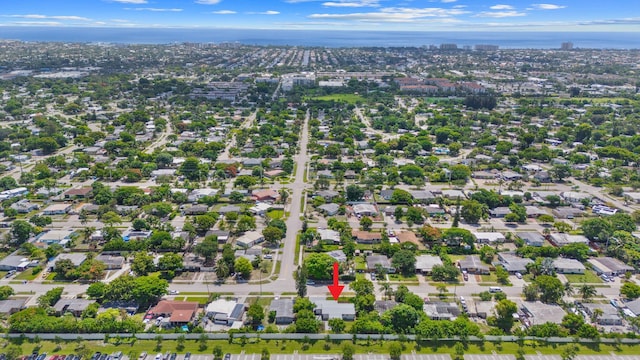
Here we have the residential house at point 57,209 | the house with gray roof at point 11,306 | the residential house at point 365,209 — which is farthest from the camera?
the residential house at point 365,209

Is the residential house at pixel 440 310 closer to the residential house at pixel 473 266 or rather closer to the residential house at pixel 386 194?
the residential house at pixel 473 266

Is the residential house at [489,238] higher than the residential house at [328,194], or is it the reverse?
the residential house at [328,194]

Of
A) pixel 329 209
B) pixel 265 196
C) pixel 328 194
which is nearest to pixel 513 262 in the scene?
pixel 329 209

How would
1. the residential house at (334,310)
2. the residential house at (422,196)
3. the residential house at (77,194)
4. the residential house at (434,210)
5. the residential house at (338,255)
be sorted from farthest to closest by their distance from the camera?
the residential house at (77,194) < the residential house at (422,196) < the residential house at (434,210) < the residential house at (338,255) < the residential house at (334,310)

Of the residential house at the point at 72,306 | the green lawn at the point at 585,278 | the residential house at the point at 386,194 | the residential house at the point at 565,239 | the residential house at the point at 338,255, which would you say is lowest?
the green lawn at the point at 585,278

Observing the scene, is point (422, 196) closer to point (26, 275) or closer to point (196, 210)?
point (196, 210)

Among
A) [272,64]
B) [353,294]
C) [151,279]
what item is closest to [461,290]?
[353,294]

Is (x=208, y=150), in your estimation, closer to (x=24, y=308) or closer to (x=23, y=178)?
(x=23, y=178)

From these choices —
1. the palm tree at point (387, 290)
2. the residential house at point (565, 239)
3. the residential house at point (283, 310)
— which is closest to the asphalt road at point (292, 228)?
the residential house at point (283, 310)
